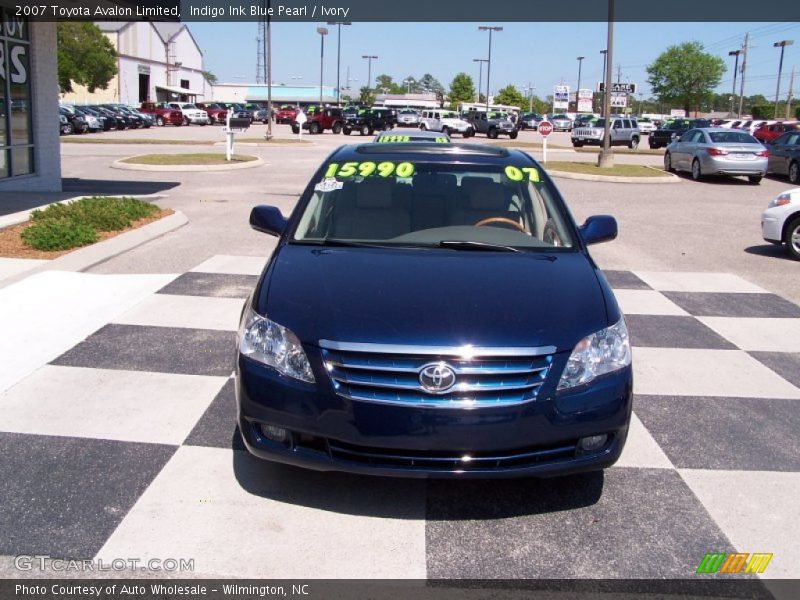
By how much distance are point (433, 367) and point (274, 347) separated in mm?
763

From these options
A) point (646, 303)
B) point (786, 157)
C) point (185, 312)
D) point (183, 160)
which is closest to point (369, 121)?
point (183, 160)

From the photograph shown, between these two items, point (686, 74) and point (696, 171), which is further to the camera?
point (686, 74)

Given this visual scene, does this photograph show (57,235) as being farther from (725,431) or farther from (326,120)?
(326,120)

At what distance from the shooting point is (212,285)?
327 inches

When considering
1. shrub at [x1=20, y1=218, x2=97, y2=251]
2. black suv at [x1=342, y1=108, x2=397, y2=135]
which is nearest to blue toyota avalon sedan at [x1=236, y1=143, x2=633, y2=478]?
shrub at [x1=20, y1=218, x2=97, y2=251]

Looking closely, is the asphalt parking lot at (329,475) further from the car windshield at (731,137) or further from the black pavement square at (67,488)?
the car windshield at (731,137)

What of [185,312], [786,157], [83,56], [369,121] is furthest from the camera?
[83,56]

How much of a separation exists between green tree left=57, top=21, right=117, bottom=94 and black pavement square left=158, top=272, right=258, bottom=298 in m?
64.1

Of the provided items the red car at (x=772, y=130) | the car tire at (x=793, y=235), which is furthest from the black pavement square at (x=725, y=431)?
the red car at (x=772, y=130)

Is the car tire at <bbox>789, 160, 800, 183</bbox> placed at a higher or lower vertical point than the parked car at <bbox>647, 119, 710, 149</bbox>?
lower

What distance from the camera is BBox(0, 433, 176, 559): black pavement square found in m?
3.48

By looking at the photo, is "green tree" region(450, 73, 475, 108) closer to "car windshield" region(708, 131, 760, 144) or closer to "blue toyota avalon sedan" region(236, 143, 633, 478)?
"car windshield" region(708, 131, 760, 144)

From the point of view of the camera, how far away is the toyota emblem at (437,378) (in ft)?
11.3

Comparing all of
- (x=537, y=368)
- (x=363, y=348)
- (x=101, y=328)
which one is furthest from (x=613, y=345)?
(x=101, y=328)
